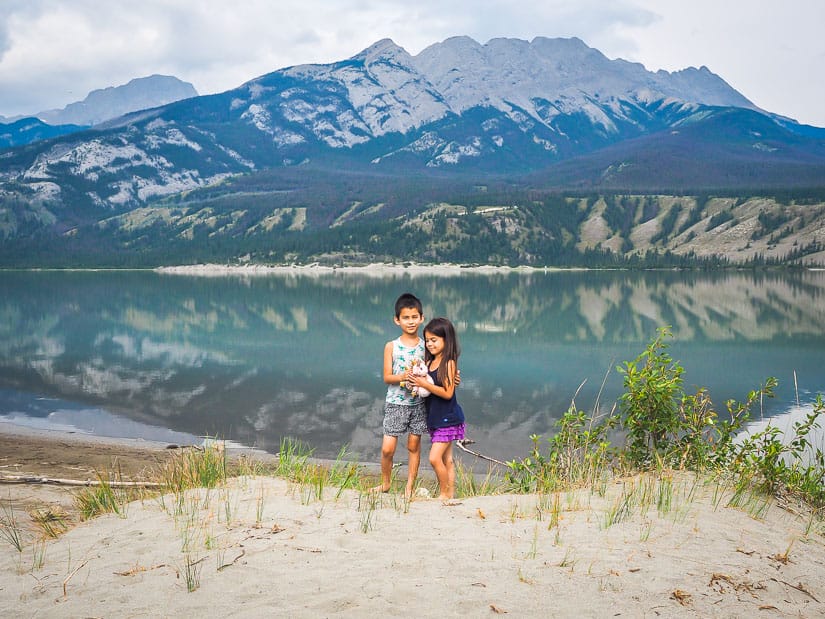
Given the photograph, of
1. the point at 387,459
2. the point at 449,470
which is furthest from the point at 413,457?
the point at 449,470

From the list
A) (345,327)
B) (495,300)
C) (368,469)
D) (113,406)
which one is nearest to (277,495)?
(368,469)

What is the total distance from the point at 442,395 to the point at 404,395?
1.86ft

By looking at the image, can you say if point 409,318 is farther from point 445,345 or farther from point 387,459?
point 387,459

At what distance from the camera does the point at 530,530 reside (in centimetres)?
644

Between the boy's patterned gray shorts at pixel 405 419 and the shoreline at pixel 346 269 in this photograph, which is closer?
the boy's patterned gray shorts at pixel 405 419

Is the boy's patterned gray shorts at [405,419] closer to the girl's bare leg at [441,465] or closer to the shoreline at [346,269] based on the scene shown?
the girl's bare leg at [441,465]

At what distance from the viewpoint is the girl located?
8.16 meters

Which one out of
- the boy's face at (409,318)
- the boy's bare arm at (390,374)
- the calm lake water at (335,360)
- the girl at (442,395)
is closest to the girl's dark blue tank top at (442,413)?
the girl at (442,395)

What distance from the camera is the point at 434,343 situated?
8242 millimetres

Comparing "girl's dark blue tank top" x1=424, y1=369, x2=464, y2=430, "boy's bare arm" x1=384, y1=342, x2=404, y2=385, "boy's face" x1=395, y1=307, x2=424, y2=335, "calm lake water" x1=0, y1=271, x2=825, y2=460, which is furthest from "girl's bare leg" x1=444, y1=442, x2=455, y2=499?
"calm lake water" x1=0, y1=271, x2=825, y2=460

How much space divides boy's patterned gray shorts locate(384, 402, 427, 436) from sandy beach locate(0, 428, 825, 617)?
96 centimetres

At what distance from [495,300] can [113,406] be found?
4416 cm

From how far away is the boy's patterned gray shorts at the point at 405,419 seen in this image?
8562 millimetres

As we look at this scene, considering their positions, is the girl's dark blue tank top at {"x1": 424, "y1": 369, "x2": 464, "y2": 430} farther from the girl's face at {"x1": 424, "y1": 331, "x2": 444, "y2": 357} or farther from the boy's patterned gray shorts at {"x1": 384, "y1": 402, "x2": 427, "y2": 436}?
the girl's face at {"x1": 424, "y1": 331, "x2": 444, "y2": 357}
